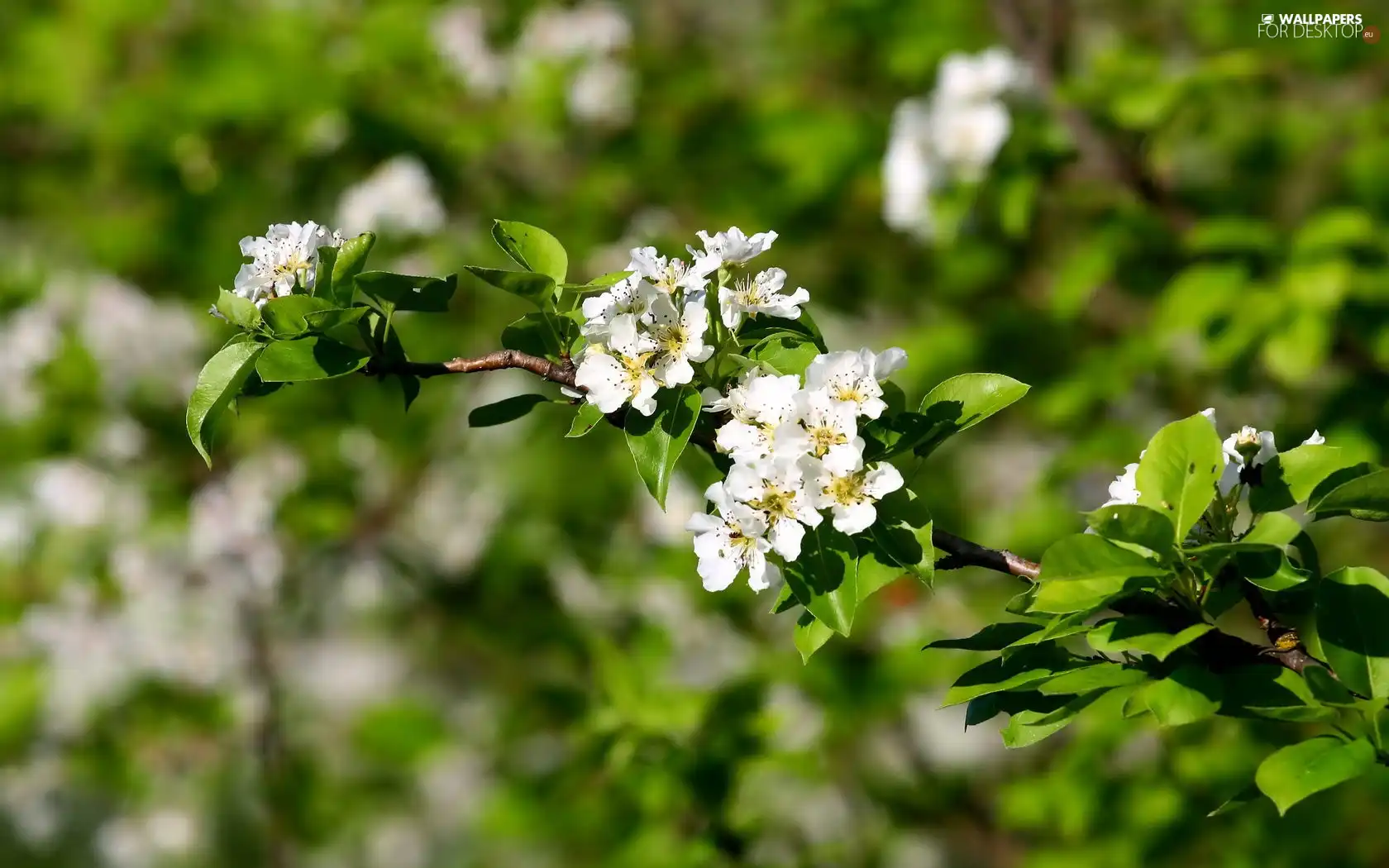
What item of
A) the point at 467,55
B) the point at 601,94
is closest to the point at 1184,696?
the point at 601,94

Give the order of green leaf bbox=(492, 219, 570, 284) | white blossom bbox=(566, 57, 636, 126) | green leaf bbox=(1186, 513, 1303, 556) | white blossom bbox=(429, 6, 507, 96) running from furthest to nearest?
white blossom bbox=(429, 6, 507, 96)
white blossom bbox=(566, 57, 636, 126)
green leaf bbox=(492, 219, 570, 284)
green leaf bbox=(1186, 513, 1303, 556)

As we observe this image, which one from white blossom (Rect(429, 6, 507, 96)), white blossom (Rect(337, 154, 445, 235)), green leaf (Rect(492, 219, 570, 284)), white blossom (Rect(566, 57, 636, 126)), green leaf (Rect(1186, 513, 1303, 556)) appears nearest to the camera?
green leaf (Rect(1186, 513, 1303, 556))

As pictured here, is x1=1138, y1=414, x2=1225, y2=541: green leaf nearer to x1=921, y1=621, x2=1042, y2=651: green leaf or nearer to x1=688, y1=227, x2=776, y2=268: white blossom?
x1=921, y1=621, x2=1042, y2=651: green leaf

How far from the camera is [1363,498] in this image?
718 millimetres

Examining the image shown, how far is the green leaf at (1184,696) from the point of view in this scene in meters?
0.66

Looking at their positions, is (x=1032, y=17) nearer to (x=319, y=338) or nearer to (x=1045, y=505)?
(x=1045, y=505)

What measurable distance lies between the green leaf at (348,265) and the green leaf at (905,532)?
38cm

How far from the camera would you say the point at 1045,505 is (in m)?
2.17

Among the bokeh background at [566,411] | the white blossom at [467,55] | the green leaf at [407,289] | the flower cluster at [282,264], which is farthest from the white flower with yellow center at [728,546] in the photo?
the white blossom at [467,55]

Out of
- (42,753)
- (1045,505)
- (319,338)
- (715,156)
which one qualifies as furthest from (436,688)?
(319,338)

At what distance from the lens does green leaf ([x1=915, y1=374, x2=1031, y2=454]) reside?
2.55ft

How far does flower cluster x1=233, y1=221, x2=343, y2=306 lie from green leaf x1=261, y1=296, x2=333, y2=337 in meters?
0.04

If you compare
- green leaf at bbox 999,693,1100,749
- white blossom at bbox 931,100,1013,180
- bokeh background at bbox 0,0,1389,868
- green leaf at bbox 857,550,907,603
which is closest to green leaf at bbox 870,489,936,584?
green leaf at bbox 857,550,907,603

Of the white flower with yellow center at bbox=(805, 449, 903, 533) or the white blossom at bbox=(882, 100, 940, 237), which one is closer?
the white flower with yellow center at bbox=(805, 449, 903, 533)
